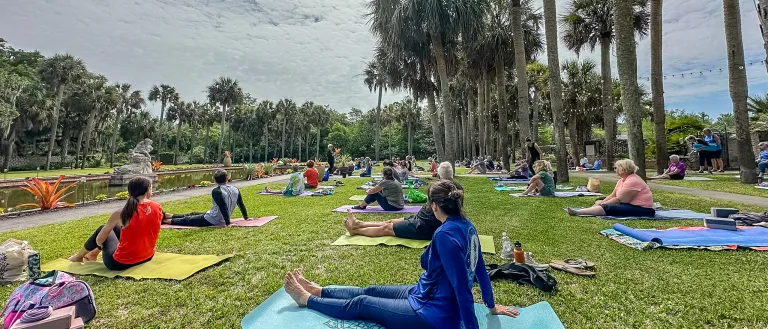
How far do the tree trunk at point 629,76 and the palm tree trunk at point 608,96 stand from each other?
7446mm

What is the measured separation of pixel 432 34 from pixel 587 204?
1128 cm

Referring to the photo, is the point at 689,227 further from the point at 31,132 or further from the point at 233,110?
the point at 233,110

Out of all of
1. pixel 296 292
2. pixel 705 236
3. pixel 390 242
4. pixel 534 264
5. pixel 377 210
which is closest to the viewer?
pixel 296 292

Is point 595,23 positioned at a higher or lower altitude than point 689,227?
higher

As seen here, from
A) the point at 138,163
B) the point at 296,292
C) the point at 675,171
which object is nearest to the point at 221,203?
the point at 296,292

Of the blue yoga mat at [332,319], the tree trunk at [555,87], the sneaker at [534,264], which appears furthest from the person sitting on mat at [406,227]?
the tree trunk at [555,87]

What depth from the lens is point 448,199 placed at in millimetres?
2156

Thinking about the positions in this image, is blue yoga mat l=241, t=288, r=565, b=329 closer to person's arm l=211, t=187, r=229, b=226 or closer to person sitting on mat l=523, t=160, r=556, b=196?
person's arm l=211, t=187, r=229, b=226

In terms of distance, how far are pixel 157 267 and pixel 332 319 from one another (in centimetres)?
240

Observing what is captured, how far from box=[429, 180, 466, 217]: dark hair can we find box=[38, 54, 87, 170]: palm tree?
47.3 metres

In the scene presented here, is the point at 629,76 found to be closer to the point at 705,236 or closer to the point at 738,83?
the point at 738,83

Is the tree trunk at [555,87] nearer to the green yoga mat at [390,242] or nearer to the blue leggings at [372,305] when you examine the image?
the green yoga mat at [390,242]

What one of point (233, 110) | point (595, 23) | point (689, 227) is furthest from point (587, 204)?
point (233, 110)

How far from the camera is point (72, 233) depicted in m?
6.05
